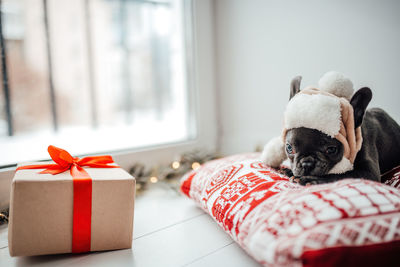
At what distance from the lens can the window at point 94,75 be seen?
Result: 134 centimetres

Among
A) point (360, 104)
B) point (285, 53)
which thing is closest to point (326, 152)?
point (360, 104)

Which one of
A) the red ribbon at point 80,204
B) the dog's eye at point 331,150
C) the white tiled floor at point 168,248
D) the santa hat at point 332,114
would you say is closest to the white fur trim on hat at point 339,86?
the santa hat at point 332,114

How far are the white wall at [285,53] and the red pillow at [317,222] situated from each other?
563mm

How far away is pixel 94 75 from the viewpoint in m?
1.60

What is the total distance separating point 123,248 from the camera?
0.72 metres

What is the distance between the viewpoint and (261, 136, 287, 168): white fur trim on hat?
84 centimetres

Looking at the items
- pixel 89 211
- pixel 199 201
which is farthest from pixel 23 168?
pixel 199 201

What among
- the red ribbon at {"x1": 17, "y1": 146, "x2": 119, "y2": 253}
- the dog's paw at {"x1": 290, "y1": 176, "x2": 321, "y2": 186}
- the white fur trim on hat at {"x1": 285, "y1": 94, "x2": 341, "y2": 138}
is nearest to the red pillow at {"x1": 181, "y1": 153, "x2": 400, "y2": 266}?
the dog's paw at {"x1": 290, "y1": 176, "x2": 321, "y2": 186}

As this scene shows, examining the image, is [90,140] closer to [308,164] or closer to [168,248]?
[168,248]

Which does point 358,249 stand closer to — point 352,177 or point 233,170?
point 352,177

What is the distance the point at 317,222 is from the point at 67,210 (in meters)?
0.56

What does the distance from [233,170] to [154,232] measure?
31 centimetres

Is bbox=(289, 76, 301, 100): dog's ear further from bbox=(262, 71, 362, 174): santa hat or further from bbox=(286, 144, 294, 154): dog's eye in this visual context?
bbox=(286, 144, 294, 154): dog's eye

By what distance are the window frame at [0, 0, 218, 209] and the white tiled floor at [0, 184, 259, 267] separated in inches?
21.8
